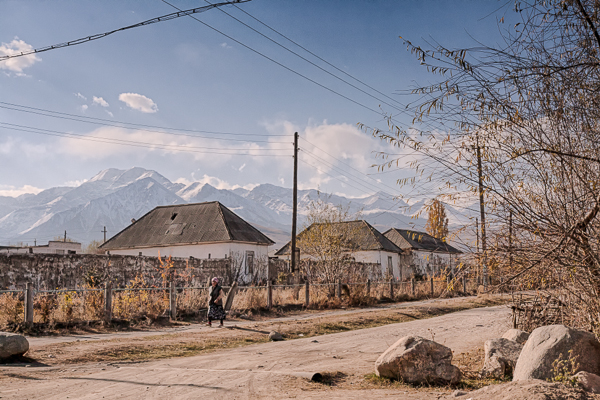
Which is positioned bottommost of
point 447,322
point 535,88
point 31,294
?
point 447,322

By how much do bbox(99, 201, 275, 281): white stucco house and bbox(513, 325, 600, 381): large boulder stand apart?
30.6 meters

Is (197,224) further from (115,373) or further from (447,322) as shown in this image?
(115,373)

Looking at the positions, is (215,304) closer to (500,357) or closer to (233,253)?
(500,357)

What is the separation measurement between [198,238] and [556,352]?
3440cm

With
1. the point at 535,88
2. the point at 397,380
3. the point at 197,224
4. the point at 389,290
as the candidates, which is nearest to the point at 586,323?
the point at 397,380

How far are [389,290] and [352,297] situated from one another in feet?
15.8

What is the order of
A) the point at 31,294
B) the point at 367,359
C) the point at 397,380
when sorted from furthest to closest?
the point at 31,294, the point at 367,359, the point at 397,380

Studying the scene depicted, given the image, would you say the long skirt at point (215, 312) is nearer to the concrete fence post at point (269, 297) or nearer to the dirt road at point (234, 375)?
the dirt road at point (234, 375)

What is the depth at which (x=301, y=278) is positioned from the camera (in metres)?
30.7

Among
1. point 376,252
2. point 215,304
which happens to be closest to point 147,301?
point 215,304

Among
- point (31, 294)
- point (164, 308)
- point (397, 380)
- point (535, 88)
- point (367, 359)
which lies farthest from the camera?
point (164, 308)

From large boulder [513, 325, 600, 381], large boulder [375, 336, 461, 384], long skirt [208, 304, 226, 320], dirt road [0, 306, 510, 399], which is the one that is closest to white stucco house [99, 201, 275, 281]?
long skirt [208, 304, 226, 320]

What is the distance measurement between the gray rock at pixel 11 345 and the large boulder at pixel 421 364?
24.9 ft

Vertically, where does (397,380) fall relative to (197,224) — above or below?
below
